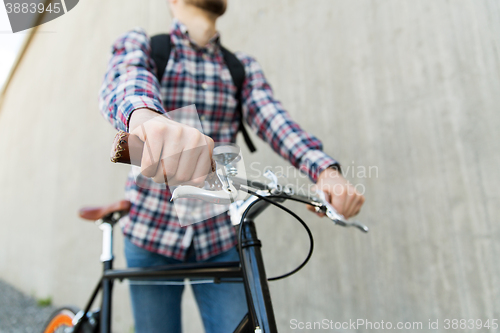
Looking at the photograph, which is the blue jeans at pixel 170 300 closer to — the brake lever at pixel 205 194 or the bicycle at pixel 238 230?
the bicycle at pixel 238 230

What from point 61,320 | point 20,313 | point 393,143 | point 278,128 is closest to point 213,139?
point 278,128

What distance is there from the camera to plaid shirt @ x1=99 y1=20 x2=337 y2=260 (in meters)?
0.85

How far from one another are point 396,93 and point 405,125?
146 millimetres

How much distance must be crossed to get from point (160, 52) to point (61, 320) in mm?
1240

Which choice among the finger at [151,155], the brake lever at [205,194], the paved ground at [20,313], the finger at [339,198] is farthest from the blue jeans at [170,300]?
the paved ground at [20,313]

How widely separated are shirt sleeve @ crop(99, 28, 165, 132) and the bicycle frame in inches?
12.9

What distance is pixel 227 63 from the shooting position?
3.51 ft

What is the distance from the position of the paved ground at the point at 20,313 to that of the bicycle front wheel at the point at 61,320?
1.77 metres

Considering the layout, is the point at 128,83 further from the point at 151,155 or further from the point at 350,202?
the point at 350,202

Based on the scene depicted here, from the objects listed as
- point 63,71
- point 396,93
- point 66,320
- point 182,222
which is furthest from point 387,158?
→ point 63,71

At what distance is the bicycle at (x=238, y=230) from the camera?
1.48 feet

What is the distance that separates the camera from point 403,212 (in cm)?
117

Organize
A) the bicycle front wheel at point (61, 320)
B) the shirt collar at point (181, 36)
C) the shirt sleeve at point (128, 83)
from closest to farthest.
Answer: the shirt sleeve at point (128, 83), the shirt collar at point (181, 36), the bicycle front wheel at point (61, 320)

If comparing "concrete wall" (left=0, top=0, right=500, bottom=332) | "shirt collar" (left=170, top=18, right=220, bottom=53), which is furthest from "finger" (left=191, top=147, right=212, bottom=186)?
"concrete wall" (left=0, top=0, right=500, bottom=332)
